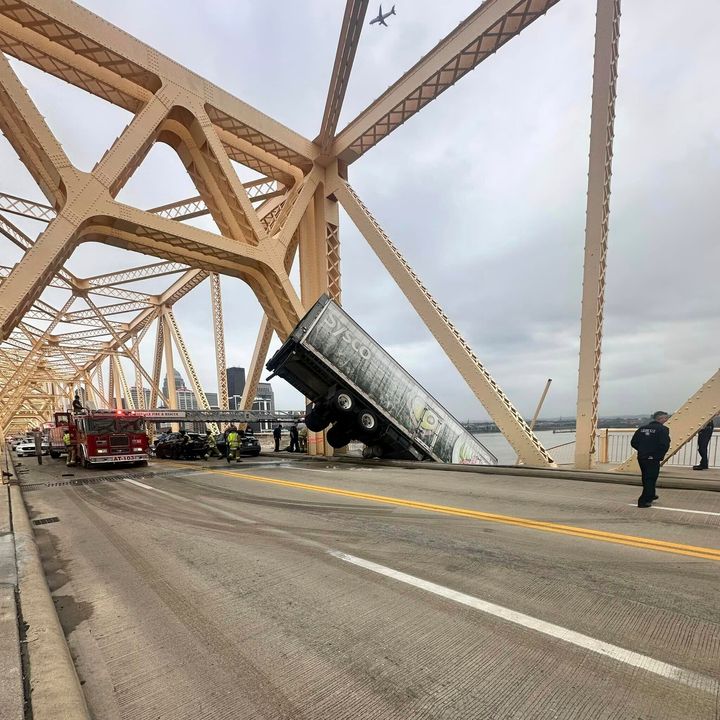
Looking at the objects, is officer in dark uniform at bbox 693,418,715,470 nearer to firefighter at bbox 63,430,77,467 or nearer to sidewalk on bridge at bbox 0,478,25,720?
sidewalk on bridge at bbox 0,478,25,720

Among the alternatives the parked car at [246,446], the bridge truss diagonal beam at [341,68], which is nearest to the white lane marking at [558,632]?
the bridge truss diagonal beam at [341,68]

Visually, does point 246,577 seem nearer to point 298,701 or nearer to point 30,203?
point 298,701

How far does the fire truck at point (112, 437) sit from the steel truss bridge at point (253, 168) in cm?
608

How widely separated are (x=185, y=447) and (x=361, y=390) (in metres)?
13.6

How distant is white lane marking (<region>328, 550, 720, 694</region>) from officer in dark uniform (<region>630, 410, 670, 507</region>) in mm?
4654

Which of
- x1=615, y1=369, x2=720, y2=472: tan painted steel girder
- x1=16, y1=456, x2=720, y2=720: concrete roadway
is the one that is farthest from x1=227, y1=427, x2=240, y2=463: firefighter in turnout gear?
x1=615, y1=369, x2=720, y2=472: tan painted steel girder

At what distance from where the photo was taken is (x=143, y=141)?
40.8ft

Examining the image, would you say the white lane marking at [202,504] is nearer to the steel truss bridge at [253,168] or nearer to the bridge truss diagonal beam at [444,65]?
the steel truss bridge at [253,168]

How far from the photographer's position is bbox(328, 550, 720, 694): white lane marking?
7.50ft

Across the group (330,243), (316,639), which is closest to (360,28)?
(330,243)

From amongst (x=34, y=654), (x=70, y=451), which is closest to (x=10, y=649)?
(x=34, y=654)

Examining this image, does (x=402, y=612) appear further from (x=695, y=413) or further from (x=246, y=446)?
(x=246, y=446)

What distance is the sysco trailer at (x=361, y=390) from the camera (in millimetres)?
12773

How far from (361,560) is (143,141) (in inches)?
563
